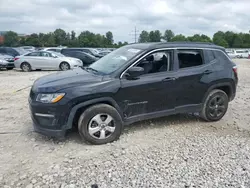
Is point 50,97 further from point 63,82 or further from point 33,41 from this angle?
point 33,41

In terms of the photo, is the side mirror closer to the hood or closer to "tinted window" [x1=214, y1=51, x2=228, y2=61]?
the hood

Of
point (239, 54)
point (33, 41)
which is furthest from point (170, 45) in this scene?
point (33, 41)

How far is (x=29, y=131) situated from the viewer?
4.67 metres

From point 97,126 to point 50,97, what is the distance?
2.97 feet

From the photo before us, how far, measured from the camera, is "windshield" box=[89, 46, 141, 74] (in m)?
4.38

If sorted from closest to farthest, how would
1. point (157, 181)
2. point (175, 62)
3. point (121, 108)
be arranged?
point (157, 181), point (121, 108), point (175, 62)

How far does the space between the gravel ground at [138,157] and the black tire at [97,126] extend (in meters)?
0.12

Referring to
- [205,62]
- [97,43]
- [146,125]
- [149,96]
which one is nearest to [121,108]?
[149,96]

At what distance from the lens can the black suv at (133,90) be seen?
390cm

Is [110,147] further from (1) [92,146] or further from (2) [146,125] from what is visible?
(2) [146,125]

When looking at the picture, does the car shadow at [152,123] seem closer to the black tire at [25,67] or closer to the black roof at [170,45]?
the black roof at [170,45]

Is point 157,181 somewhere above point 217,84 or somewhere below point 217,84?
below

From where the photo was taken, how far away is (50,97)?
3.85 metres

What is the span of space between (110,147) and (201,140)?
1.62m
